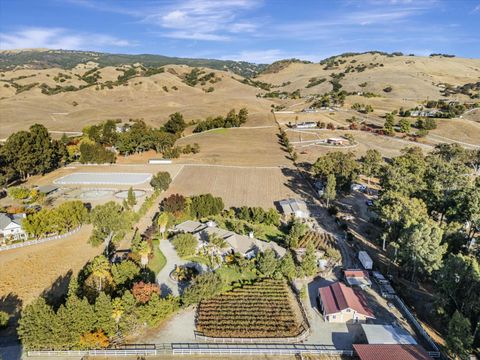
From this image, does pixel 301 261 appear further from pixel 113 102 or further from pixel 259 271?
pixel 113 102

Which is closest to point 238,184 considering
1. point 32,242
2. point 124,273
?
point 32,242

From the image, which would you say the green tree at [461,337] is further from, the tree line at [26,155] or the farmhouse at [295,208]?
the tree line at [26,155]

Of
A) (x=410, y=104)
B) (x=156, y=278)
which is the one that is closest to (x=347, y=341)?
(x=156, y=278)

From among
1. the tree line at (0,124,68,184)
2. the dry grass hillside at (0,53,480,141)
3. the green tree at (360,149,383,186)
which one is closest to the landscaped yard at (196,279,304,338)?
the green tree at (360,149,383,186)

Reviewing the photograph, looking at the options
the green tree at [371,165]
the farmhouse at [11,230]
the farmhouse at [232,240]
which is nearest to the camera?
the farmhouse at [232,240]

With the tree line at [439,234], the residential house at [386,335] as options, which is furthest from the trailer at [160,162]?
the residential house at [386,335]
